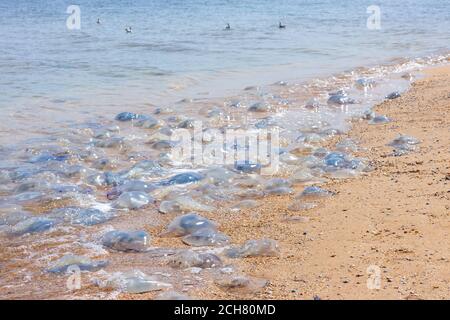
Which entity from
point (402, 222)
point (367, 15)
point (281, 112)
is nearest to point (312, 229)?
point (402, 222)

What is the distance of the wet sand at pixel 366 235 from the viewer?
3.79 meters

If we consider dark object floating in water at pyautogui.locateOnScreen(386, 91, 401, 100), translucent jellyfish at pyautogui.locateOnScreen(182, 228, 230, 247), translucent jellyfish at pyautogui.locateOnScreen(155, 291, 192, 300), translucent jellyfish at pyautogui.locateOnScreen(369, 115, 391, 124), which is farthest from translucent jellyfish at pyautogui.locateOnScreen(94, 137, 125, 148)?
dark object floating in water at pyautogui.locateOnScreen(386, 91, 401, 100)

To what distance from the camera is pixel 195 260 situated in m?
4.25

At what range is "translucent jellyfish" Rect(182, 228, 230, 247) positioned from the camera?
462 cm

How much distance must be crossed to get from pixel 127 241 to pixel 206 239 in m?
0.62

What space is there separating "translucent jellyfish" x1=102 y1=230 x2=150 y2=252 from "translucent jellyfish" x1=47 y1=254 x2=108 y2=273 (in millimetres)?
280

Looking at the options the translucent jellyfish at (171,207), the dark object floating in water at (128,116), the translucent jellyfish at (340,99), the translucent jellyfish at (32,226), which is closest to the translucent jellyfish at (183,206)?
the translucent jellyfish at (171,207)

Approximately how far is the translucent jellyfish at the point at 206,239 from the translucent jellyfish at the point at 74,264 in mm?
707

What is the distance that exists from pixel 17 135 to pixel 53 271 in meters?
4.11

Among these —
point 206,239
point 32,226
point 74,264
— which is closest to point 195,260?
point 206,239

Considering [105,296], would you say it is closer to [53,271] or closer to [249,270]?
[53,271]

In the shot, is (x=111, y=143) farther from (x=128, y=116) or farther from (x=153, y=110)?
(x=153, y=110)
